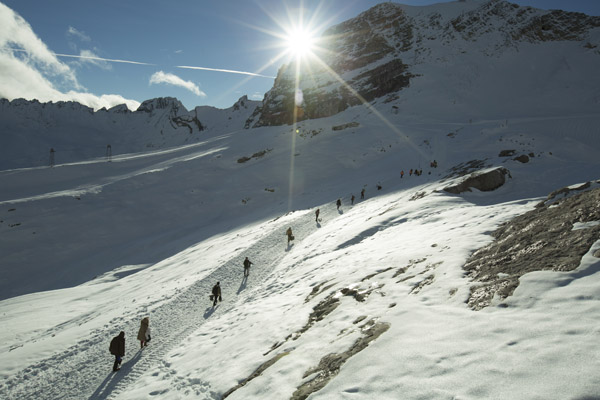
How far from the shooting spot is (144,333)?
970 centimetres

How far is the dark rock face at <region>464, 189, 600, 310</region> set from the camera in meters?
5.33

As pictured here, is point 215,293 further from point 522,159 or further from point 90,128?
point 90,128

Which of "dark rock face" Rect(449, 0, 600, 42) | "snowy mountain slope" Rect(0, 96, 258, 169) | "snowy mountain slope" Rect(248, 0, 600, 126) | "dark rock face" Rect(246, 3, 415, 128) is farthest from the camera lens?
"snowy mountain slope" Rect(0, 96, 258, 169)

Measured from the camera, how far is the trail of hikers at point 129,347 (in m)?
8.16

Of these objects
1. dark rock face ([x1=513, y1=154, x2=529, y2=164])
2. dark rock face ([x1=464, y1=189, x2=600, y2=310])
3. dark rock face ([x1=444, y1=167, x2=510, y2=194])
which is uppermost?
dark rock face ([x1=513, y1=154, x2=529, y2=164])

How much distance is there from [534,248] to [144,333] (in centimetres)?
1122

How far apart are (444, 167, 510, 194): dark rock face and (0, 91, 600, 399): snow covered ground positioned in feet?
1.98

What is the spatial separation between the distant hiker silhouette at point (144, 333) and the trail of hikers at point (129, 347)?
0.69 ft

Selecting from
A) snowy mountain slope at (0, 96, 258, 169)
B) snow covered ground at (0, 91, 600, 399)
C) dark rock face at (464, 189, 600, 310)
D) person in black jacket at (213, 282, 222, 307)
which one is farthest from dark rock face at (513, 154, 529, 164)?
snowy mountain slope at (0, 96, 258, 169)

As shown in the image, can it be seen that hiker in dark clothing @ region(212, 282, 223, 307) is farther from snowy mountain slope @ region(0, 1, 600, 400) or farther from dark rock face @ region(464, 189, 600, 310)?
dark rock face @ region(464, 189, 600, 310)

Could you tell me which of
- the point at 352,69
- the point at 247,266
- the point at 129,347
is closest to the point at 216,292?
the point at 247,266

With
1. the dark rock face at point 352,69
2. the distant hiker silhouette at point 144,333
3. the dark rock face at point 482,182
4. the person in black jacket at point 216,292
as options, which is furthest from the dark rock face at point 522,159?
the dark rock face at point 352,69

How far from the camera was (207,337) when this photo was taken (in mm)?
9141

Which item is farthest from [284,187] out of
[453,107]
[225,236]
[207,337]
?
[453,107]
